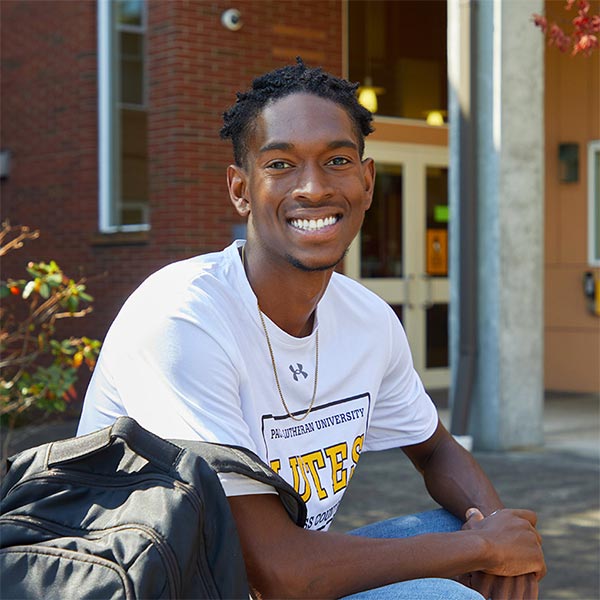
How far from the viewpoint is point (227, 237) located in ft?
30.6

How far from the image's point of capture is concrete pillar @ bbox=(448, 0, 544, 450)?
7.58 metres

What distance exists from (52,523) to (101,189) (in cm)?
856

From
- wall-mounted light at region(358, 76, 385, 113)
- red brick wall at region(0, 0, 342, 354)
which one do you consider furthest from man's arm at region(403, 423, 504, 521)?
wall-mounted light at region(358, 76, 385, 113)

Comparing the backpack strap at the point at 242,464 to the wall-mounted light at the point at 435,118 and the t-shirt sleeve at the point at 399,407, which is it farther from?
the wall-mounted light at the point at 435,118

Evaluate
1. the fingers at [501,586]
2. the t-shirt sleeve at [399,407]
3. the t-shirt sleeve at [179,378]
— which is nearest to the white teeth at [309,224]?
the t-shirt sleeve at [179,378]

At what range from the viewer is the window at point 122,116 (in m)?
9.61

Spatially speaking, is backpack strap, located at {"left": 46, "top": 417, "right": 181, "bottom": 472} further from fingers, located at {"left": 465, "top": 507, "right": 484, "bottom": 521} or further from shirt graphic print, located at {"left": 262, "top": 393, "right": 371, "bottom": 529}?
fingers, located at {"left": 465, "top": 507, "right": 484, "bottom": 521}

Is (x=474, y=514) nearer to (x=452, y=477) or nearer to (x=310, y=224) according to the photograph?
(x=452, y=477)

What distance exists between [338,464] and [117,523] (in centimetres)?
84

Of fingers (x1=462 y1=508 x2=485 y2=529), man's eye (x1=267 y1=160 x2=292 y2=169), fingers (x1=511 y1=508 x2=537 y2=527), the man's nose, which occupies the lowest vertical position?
fingers (x1=462 y1=508 x2=485 y2=529)

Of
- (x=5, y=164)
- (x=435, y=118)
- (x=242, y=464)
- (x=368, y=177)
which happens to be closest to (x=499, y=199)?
(x=435, y=118)

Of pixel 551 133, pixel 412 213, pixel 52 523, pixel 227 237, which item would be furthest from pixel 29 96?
pixel 52 523

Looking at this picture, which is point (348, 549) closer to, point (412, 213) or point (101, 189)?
point (101, 189)

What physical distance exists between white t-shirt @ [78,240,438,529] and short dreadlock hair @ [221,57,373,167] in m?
0.28
